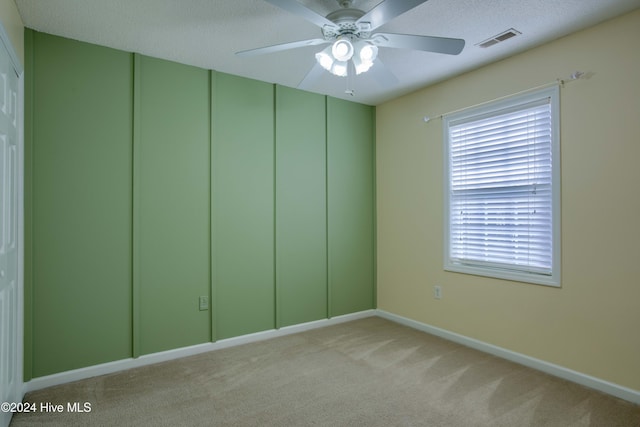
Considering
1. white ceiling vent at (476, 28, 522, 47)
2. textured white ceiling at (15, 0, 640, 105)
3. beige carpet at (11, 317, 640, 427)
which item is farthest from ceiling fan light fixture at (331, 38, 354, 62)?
beige carpet at (11, 317, 640, 427)

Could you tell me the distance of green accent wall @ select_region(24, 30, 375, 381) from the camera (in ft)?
8.70

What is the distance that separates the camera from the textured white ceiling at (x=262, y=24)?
227cm

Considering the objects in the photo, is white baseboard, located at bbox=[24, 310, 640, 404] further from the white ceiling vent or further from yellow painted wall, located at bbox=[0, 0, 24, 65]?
the white ceiling vent

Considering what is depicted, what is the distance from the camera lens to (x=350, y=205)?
170 inches

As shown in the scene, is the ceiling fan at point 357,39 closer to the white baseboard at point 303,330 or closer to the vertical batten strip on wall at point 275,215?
the vertical batten strip on wall at point 275,215

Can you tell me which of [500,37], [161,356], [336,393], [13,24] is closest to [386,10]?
[500,37]

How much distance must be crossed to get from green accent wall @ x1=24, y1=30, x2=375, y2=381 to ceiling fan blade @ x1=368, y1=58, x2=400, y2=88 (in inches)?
59.0

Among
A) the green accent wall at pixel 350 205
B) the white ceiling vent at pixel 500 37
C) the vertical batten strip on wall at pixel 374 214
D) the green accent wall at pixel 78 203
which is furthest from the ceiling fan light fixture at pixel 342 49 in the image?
the vertical batten strip on wall at pixel 374 214

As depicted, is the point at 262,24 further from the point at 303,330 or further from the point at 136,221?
the point at 303,330

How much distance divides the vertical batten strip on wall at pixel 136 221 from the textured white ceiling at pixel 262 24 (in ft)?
0.96

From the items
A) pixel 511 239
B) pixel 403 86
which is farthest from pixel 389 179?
pixel 511 239

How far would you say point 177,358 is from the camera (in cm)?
311

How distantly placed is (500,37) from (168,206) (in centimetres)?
298

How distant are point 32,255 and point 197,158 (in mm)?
1419
